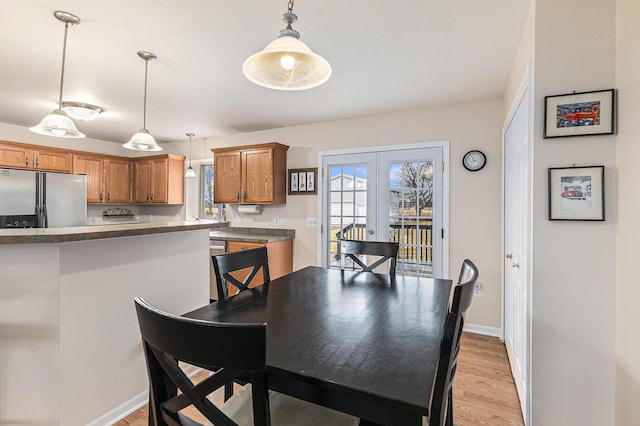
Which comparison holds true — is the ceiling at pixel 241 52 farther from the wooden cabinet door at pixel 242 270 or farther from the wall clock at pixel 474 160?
the wooden cabinet door at pixel 242 270

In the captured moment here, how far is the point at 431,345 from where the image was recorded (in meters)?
1.04

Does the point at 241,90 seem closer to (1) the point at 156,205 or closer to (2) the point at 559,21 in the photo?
(2) the point at 559,21

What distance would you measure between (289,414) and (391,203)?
2802mm

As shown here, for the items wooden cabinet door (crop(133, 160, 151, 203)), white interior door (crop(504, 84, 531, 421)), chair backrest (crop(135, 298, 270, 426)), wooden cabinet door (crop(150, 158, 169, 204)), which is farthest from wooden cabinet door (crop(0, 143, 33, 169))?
white interior door (crop(504, 84, 531, 421))

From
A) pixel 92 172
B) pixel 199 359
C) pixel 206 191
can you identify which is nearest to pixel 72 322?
pixel 199 359

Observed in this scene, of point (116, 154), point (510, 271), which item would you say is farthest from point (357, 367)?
point (116, 154)

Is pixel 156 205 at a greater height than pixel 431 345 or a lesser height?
greater

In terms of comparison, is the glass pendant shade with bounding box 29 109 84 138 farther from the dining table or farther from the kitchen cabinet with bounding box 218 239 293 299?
the kitchen cabinet with bounding box 218 239 293 299

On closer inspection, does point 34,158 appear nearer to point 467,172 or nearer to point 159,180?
point 159,180

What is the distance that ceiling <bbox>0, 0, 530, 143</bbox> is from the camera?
1.76m

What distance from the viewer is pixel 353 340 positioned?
1.08 meters

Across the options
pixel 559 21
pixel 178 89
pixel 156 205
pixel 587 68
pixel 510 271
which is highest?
pixel 178 89

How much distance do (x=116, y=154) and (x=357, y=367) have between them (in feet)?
19.2

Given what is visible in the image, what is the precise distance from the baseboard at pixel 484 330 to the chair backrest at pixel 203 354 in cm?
303
